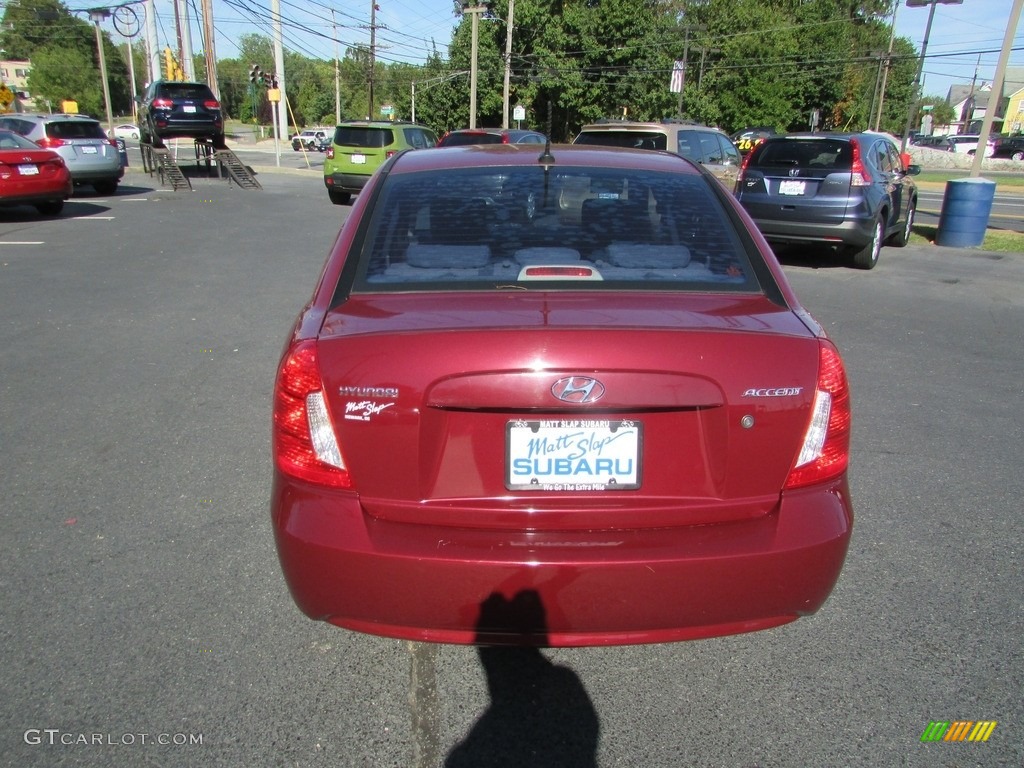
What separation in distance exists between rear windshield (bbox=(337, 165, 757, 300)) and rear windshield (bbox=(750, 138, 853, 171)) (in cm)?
815

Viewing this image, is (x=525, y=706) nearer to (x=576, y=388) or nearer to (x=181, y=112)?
(x=576, y=388)

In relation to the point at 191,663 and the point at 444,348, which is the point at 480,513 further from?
the point at 191,663

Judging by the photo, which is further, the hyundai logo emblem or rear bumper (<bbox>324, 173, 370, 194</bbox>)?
rear bumper (<bbox>324, 173, 370, 194</bbox>)

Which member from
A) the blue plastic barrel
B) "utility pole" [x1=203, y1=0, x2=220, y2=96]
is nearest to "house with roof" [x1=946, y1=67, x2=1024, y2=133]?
"utility pole" [x1=203, y1=0, x2=220, y2=96]

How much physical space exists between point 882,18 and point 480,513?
289ft

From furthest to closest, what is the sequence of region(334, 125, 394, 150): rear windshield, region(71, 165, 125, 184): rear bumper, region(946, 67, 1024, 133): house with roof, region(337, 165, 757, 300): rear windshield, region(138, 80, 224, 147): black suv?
region(946, 67, 1024, 133): house with roof → region(138, 80, 224, 147): black suv → region(334, 125, 394, 150): rear windshield → region(71, 165, 125, 184): rear bumper → region(337, 165, 757, 300): rear windshield

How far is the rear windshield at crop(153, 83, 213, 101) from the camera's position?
2264 cm

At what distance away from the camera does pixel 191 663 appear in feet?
8.60

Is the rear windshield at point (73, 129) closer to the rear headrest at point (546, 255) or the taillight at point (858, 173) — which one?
the taillight at point (858, 173)

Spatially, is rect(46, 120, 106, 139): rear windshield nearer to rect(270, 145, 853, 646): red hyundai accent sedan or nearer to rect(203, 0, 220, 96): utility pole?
rect(203, 0, 220, 96): utility pole

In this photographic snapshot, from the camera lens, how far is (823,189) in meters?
10.2

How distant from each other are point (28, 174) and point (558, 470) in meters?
14.5

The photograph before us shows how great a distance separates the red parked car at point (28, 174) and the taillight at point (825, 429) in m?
14.6

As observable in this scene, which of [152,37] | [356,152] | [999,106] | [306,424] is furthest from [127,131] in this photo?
[999,106]
